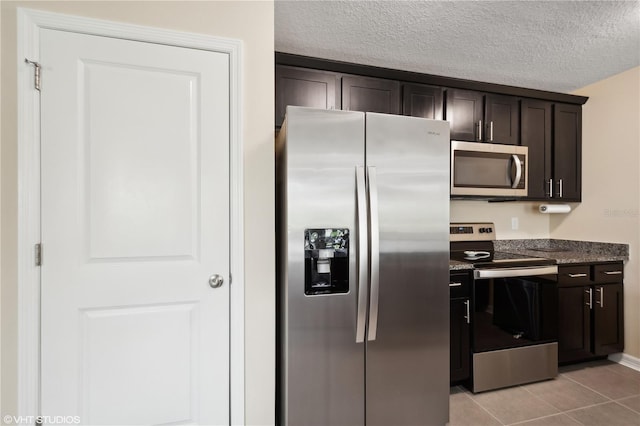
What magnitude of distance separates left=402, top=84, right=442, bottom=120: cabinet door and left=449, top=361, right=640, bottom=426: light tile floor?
7.17 feet

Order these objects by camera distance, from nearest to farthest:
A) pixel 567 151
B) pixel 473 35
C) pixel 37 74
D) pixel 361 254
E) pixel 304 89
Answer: pixel 37 74 → pixel 361 254 → pixel 473 35 → pixel 304 89 → pixel 567 151

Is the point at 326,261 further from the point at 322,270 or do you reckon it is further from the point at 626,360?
the point at 626,360

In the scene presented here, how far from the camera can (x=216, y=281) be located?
62.7 inches

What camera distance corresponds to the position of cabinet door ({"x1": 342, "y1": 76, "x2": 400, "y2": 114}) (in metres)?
2.49

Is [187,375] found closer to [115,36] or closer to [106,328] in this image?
[106,328]

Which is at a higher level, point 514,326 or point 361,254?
point 361,254

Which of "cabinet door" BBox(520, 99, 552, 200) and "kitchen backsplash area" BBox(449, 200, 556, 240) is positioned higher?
"cabinet door" BBox(520, 99, 552, 200)

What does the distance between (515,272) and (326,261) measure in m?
1.64

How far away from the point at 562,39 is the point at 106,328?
3.32 m

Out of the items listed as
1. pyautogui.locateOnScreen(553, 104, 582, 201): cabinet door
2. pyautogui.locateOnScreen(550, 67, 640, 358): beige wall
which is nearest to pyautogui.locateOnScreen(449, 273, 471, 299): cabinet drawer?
pyautogui.locateOnScreen(553, 104, 582, 201): cabinet door

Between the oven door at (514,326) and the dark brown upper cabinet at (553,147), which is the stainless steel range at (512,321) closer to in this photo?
the oven door at (514,326)

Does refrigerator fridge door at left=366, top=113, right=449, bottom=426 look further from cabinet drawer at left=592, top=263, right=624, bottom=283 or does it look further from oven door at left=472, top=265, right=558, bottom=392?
cabinet drawer at left=592, top=263, right=624, bottom=283

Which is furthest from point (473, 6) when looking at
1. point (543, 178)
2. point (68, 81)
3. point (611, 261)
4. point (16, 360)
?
point (16, 360)

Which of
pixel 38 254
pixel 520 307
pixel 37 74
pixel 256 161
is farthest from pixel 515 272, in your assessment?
pixel 37 74
